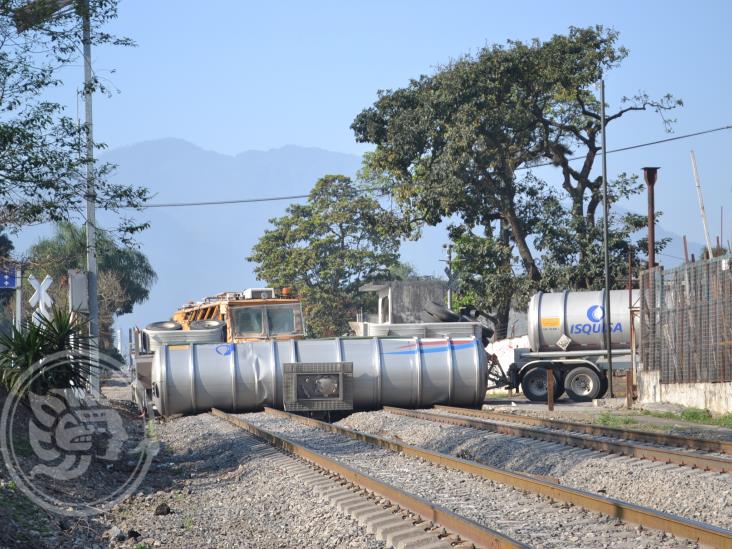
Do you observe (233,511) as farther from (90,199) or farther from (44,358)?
(90,199)

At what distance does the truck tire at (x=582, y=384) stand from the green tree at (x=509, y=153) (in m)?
12.8

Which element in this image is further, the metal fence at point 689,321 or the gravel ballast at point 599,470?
the metal fence at point 689,321

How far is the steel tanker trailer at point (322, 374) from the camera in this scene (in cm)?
2336

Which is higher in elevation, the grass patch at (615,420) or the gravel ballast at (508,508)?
the gravel ballast at (508,508)

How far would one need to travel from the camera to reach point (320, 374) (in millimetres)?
23219

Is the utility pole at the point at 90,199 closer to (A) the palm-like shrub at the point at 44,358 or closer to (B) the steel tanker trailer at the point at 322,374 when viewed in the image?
(A) the palm-like shrub at the point at 44,358

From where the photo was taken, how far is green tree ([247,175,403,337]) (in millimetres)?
81625

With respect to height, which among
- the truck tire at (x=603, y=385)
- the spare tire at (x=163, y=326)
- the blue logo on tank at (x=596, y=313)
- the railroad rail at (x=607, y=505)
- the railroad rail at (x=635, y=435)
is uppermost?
the spare tire at (x=163, y=326)

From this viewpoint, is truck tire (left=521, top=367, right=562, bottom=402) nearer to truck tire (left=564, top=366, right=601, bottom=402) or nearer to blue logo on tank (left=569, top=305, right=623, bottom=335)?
truck tire (left=564, top=366, right=601, bottom=402)

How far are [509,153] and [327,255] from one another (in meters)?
37.7

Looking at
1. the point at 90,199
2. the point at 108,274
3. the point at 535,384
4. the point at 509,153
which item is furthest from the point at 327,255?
the point at 90,199

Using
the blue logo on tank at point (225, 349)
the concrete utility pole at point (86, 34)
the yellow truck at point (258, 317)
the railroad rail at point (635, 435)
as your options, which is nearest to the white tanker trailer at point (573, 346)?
the yellow truck at point (258, 317)

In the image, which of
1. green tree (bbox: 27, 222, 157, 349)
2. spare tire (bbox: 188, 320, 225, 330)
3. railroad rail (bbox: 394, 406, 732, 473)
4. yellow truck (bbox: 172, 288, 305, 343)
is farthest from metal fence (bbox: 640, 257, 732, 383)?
green tree (bbox: 27, 222, 157, 349)

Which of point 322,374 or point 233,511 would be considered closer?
point 233,511
